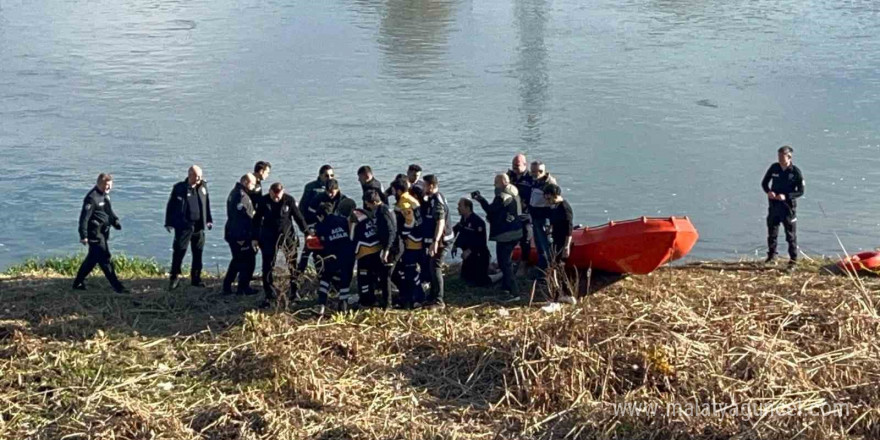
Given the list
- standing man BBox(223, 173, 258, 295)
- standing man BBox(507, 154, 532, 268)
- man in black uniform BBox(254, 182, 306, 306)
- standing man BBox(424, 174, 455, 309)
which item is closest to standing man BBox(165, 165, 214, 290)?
standing man BBox(223, 173, 258, 295)

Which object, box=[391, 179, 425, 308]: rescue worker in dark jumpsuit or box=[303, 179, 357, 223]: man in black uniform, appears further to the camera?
box=[303, 179, 357, 223]: man in black uniform

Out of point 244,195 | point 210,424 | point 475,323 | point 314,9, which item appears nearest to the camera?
point 210,424

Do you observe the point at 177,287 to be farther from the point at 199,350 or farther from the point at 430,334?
the point at 430,334

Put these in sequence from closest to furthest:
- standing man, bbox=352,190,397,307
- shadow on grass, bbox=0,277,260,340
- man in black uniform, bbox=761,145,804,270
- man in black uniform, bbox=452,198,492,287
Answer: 1. shadow on grass, bbox=0,277,260,340
2. standing man, bbox=352,190,397,307
3. man in black uniform, bbox=452,198,492,287
4. man in black uniform, bbox=761,145,804,270

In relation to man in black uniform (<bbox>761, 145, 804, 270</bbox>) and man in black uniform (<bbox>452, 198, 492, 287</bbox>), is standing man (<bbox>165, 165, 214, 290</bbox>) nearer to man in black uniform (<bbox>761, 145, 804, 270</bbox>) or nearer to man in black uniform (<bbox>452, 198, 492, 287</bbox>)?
man in black uniform (<bbox>452, 198, 492, 287</bbox>)

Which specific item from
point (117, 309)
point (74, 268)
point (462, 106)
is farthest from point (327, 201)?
point (462, 106)

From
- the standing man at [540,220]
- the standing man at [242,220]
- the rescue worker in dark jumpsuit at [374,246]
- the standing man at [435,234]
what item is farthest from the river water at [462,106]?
the standing man at [435,234]

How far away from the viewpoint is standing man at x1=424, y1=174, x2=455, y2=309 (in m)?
9.81

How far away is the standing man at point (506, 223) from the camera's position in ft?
33.2

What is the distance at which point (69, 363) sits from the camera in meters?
8.62

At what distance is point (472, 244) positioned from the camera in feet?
34.4

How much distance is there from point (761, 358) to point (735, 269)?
3.45 m

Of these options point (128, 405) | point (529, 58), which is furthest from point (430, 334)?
point (529, 58)

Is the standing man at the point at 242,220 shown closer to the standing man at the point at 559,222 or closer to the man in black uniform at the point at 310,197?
the man in black uniform at the point at 310,197
